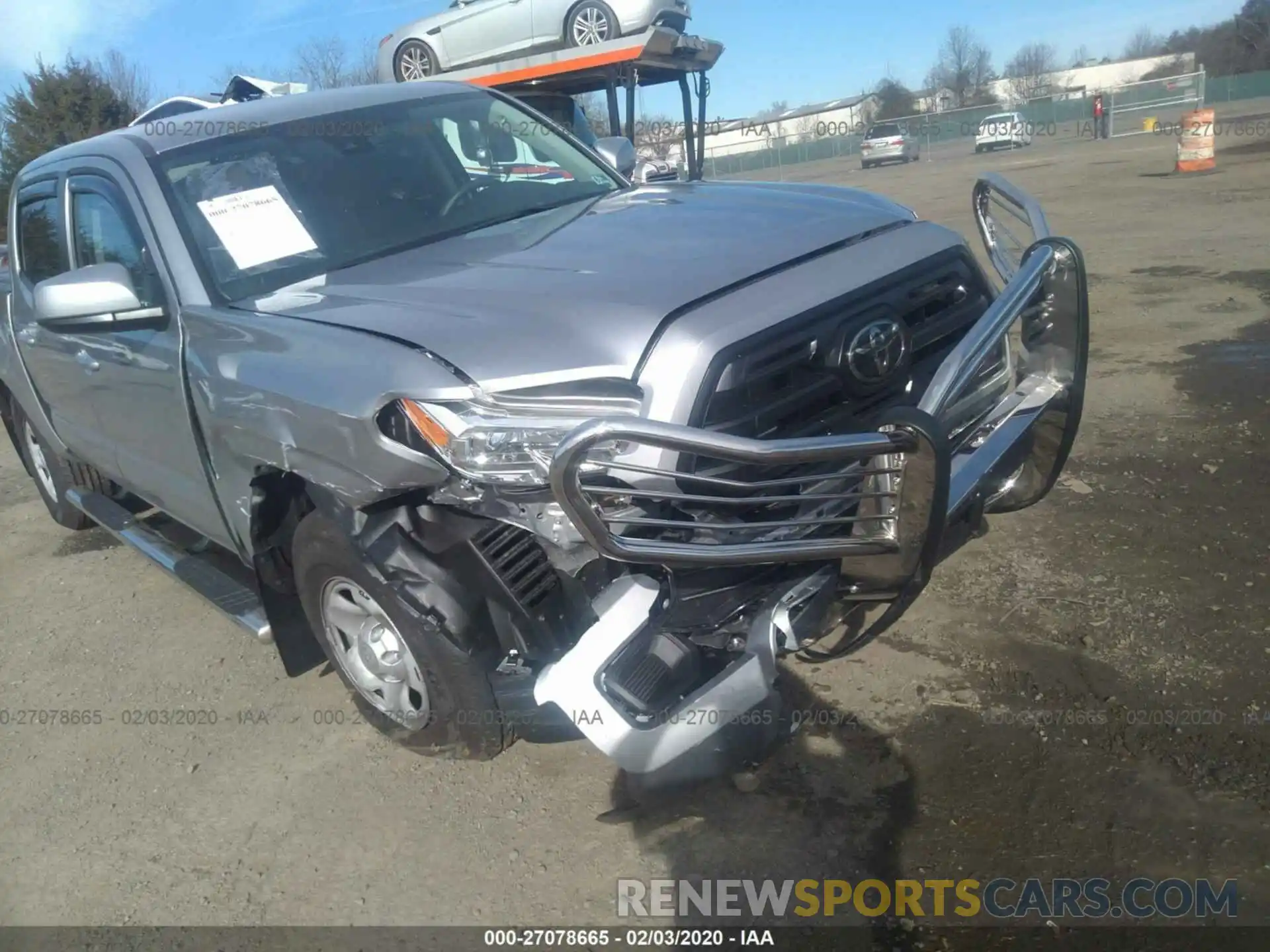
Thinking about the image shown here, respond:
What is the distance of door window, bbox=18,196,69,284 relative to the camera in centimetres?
435

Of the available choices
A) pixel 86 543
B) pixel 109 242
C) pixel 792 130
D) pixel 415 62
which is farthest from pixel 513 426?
pixel 792 130

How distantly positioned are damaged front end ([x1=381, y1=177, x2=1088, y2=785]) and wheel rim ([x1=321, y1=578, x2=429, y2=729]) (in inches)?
17.0

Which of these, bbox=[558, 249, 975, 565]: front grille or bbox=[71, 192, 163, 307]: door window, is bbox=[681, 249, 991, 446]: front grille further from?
bbox=[71, 192, 163, 307]: door window

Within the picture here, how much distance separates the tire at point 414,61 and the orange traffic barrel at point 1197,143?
1314cm

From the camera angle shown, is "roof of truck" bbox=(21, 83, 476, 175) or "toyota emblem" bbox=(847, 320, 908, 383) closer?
"toyota emblem" bbox=(847, 320, 908, 383)

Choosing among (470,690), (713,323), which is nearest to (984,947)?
(470,690)

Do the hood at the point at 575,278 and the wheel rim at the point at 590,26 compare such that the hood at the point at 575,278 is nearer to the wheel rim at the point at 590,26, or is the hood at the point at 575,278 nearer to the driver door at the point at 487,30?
the wheel rim at the point at 590,26

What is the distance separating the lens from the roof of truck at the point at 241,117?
12.4 ft

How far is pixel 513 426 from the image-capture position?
2.41m

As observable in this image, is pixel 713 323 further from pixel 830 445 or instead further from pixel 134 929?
pixel 134 929

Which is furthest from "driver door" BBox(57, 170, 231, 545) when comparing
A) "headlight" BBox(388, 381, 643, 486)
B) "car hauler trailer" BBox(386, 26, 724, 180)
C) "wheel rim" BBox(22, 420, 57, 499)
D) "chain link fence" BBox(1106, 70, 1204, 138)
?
"chain link fence" BBox(1106, 70, 1204, 138)

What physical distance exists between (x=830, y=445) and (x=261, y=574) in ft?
6.59

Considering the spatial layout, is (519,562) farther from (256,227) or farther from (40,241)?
(40,241)

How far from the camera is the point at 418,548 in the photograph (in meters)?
2.76
